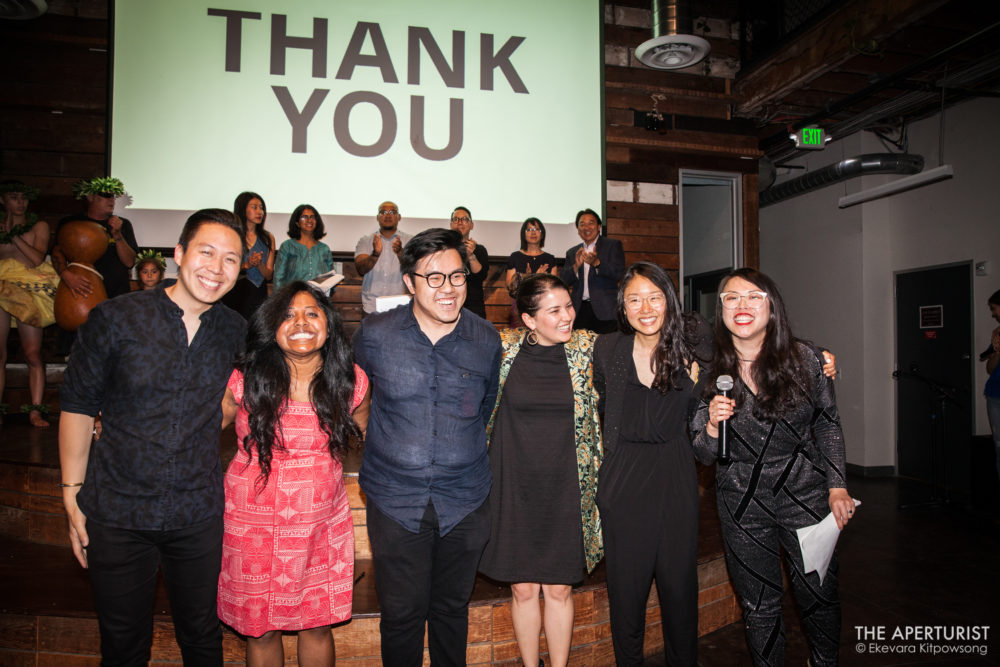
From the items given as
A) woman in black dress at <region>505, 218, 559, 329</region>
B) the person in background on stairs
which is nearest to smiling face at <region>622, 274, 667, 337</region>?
woman in black dress at <region>505, 218, 559, 329</region>

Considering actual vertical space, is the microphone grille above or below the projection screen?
below

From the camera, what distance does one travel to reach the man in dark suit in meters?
4.69

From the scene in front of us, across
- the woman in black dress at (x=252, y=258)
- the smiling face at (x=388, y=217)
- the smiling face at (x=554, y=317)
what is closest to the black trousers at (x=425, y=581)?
the smiling face at (x=554, y=317)

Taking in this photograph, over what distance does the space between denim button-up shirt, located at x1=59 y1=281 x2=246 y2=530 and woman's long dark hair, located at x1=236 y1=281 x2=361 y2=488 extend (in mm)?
153

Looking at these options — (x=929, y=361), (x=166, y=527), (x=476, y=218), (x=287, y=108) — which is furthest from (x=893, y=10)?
(x=166, y=527)

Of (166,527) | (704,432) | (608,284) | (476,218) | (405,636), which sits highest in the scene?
(476,218)

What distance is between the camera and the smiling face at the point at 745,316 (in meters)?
2.02

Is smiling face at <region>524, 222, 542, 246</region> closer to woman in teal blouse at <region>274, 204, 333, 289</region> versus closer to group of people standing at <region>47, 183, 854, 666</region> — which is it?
woman in teal blouse at <region>274, 204, 333, 289</region>

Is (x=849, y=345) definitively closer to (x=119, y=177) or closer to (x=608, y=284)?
(x=608, y=284)

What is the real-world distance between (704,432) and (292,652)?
6.46ft

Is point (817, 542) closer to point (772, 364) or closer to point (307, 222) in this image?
point (772, 364)

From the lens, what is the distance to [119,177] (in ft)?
15.2

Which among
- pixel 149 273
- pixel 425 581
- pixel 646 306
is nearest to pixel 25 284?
pixel 149 273

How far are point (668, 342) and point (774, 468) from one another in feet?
1.88
